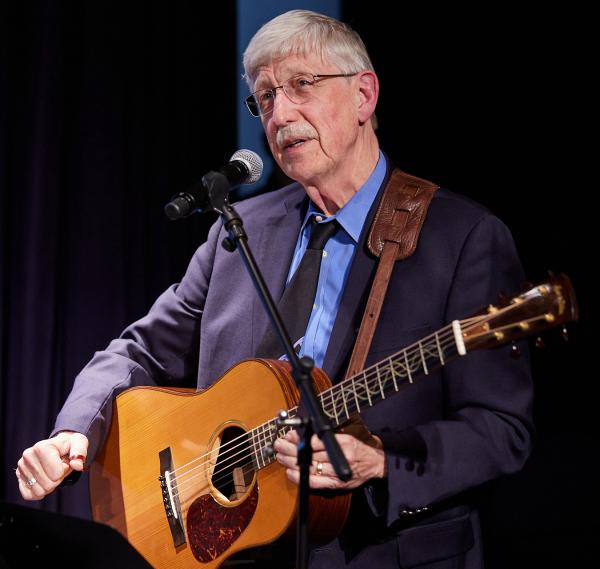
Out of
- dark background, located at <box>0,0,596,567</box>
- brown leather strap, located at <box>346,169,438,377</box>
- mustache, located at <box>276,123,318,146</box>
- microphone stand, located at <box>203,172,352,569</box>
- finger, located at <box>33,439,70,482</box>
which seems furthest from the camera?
dark background, located at <box>0,0,596,567</box>

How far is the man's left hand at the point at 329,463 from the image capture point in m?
1.92

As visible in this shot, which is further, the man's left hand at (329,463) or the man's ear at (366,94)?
the man's ear at (366,94)

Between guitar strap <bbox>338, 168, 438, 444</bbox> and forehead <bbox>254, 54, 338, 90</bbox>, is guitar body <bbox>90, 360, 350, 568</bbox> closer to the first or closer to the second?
guitar strap <bbox>338, 168, 438, 444</bbox>

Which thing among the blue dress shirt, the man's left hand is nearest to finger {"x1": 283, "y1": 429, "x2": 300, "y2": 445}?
the man's left hand

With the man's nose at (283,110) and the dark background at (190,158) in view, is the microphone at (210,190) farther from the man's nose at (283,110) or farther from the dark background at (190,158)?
the dark background at (190,158)

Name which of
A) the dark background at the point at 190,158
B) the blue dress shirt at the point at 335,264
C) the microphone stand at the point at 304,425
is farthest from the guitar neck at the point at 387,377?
the dark background at the point at 190,158

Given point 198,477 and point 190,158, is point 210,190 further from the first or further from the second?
point 190,158

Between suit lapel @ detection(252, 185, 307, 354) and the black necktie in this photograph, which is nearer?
the black necktie

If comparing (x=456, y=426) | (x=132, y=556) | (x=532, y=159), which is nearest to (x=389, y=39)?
(x=532, y=159)

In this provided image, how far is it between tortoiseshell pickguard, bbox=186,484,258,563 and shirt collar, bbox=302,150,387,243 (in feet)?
2.81

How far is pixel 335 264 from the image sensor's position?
2518mm

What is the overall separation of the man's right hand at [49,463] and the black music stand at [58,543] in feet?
1.68

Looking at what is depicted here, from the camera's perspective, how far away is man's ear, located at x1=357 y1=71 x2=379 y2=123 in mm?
2609

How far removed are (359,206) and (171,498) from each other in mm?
1060
